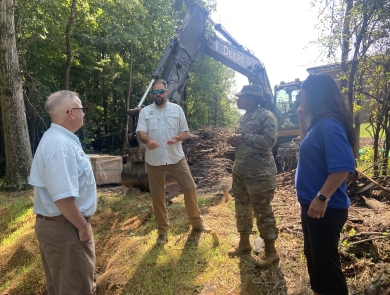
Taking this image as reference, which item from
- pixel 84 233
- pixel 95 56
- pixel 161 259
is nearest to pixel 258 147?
pixel 161 259

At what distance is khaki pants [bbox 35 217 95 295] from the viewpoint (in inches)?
80.0

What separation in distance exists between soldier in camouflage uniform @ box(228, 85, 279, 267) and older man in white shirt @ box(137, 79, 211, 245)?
81cm

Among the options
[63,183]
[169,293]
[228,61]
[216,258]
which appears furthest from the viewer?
[228,61]

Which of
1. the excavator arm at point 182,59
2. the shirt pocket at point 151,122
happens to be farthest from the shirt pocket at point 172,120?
the excavator arm at point 182,59

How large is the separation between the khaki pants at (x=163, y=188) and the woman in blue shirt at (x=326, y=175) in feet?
6.00

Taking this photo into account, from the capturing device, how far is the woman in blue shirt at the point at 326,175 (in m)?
2.05

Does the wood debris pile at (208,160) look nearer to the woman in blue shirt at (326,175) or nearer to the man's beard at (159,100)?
the man's beard at (159,100)

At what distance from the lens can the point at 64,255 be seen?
6.71ft

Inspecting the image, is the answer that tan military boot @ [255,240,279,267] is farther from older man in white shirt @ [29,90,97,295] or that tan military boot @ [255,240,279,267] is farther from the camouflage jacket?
older man in white shirt @ [29,90,97,295]

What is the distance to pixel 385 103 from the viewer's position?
5.98 meters

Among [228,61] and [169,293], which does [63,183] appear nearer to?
[169,293]

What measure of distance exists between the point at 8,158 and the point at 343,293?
27.4 feet

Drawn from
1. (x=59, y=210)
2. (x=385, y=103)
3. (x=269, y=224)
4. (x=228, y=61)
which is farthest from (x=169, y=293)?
(x=228, y=61)

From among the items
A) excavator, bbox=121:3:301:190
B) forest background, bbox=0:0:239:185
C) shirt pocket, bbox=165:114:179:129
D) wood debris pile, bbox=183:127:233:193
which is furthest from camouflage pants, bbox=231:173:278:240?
forest background, bbox=0:0:239:185
